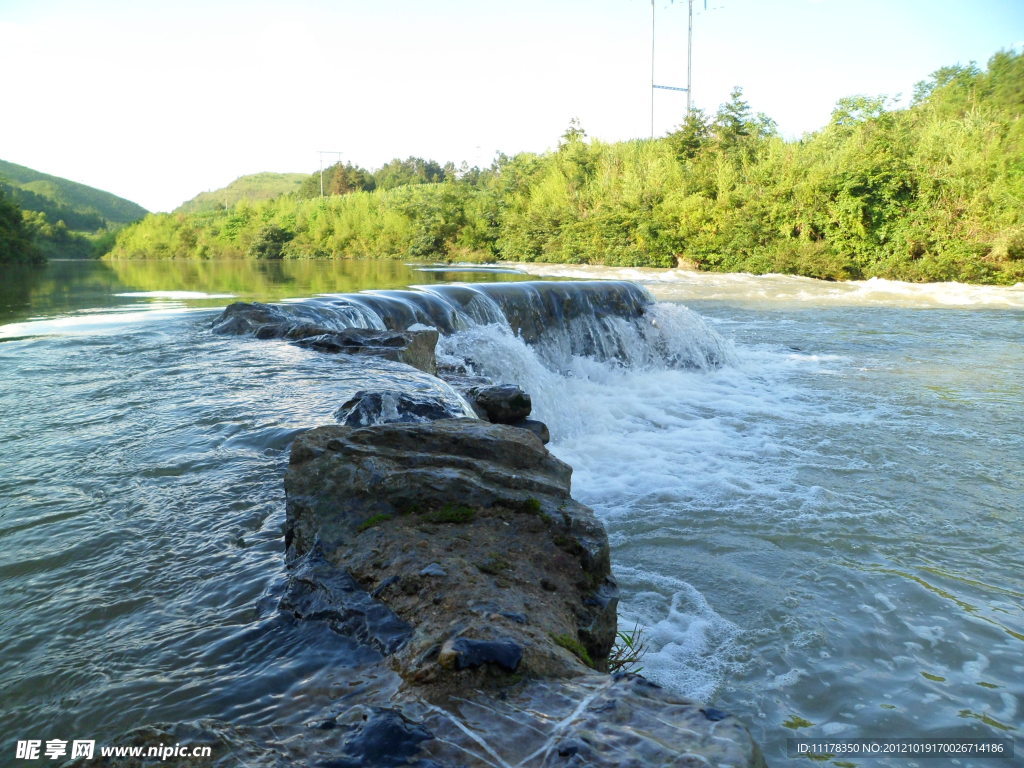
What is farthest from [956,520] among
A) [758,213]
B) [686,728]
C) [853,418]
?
[758,213]

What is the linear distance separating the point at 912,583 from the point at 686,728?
10.5 ft

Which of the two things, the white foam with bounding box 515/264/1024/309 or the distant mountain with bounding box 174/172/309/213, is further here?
the distant mountain with bounding box 174/172/309/213

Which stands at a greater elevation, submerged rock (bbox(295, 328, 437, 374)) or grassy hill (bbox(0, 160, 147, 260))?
grassy hill (bbox(0, 160, 147, 260))

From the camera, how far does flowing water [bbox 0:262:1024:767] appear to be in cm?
217

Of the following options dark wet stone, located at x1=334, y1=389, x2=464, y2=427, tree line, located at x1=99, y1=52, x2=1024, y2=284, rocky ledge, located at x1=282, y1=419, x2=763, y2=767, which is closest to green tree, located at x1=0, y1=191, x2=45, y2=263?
tree line, located at x1=99, y1=52, x2=1024, y2=284

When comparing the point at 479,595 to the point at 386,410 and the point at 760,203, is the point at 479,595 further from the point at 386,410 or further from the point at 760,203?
the point at 760,203

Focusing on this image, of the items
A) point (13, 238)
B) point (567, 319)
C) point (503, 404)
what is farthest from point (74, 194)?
point (503, 404)

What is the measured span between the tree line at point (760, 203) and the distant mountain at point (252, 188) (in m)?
117

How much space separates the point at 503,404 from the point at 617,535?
141cm

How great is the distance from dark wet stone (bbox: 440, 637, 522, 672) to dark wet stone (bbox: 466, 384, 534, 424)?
3.66m

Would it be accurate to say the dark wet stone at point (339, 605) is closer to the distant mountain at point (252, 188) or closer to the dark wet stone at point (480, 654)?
the dark wet stone at point (480, 654)

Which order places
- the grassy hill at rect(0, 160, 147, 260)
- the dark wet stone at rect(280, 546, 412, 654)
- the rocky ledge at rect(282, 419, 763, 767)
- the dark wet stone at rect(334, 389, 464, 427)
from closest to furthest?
the rocky ledge at rect(282, 419, 763, 767)
the dark wet stone at rect(280, 546, 412, 654)
the dark wet stone at rect(334, 389, 464, 427)
the grassy hill at rect(0, 160, 147, 260)

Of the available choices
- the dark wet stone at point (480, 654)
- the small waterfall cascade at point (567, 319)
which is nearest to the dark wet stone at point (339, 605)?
the dark wet stone at point (480, 654)

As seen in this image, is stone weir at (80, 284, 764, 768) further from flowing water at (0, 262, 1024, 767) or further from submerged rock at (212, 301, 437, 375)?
submerged rock at (212, 301, 437, 375)
